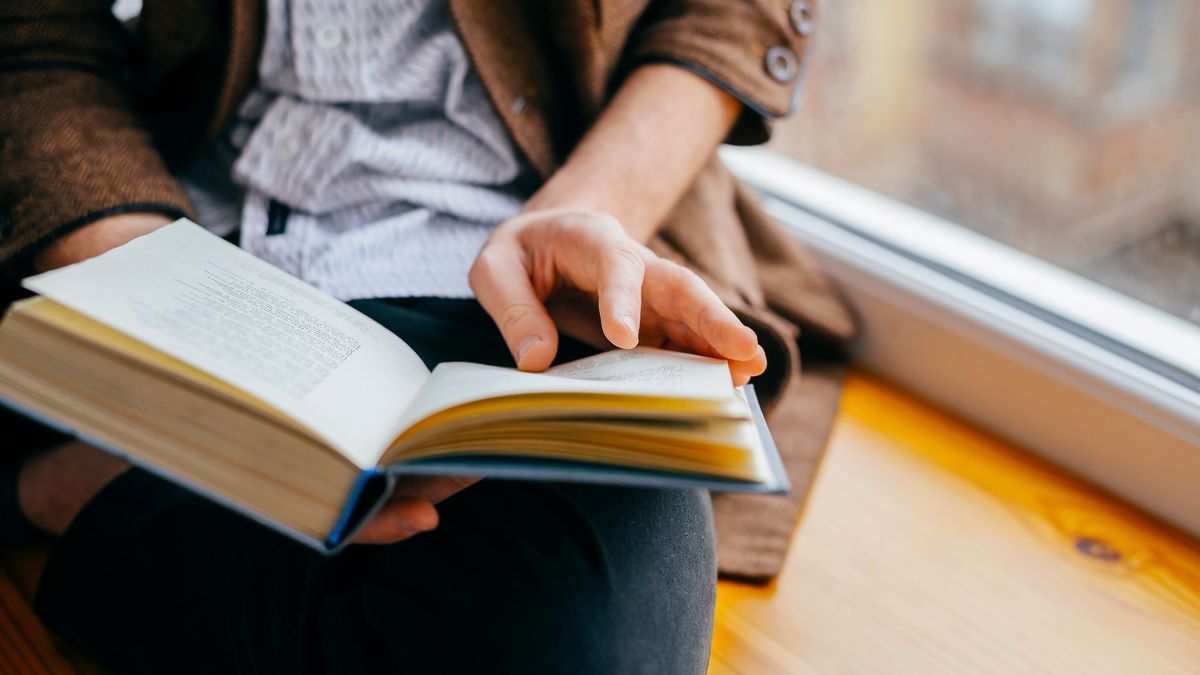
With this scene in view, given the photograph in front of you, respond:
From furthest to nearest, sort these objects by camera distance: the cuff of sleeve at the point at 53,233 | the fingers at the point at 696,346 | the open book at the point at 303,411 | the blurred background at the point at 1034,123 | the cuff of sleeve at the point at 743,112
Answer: the blurred background at the point at 1034,123, the cuff of sleeve at the point at 743,112, the cuff of sleeve at the point at 53,233, the fingers at the point at 696,346, the open book at the point at 303,411

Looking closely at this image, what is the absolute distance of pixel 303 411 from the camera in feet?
1.50

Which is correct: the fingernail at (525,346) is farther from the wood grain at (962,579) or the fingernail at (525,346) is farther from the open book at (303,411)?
the wood grain at (962,579)

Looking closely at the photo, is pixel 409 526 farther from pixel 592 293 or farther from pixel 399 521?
pixel 592 293

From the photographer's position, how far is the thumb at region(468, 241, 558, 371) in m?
0.55

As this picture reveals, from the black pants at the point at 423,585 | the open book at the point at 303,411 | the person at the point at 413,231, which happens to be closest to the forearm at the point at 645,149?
the person at the point at 413,231

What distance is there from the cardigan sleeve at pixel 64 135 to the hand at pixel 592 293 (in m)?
0.29

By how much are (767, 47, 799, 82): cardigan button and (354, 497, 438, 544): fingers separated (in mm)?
516

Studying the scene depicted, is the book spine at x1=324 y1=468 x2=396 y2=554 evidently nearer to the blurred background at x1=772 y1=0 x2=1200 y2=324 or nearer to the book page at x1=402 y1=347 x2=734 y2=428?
the book page at x1=402 y1=347 x2=734 y2=428

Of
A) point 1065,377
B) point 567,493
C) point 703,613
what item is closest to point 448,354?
point 567,493

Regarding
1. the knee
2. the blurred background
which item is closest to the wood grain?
the knee

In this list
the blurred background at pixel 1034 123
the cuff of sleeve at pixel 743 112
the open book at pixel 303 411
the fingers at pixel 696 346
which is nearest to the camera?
the open book at pixel 303 411

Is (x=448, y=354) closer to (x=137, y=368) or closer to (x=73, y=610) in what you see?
(x=137, y=368)

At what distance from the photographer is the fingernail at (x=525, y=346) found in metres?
0.55

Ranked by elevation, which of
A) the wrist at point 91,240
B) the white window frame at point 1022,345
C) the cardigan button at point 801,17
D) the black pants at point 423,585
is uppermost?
the cardigan button at point 801,17
